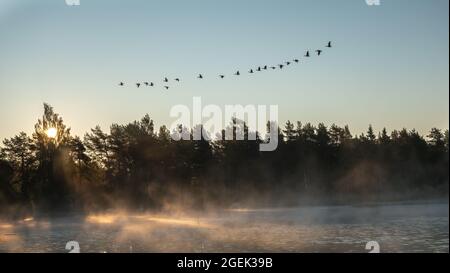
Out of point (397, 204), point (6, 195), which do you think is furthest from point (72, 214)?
point (397, 204)

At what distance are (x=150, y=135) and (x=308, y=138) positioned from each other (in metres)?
25.8

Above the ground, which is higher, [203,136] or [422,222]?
[203,136]

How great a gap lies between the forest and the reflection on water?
799 inches

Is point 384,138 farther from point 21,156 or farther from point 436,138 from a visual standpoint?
point 21,156

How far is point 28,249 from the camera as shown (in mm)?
37688

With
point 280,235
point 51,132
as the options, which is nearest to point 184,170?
point 51,132

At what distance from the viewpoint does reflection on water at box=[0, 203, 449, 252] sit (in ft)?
106

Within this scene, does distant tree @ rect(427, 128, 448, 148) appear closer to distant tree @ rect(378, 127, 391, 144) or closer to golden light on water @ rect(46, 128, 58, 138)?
distant tree @ rect(378, 127, 391, 144)

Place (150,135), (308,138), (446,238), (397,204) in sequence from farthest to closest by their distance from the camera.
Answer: (308,138)
(150,135)
(397,204)
(446,238)

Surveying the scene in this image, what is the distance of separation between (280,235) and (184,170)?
49.2m

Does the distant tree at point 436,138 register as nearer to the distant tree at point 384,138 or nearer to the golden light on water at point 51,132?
the distant tree at point 384,138
